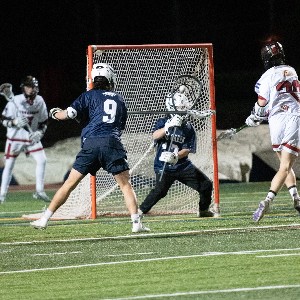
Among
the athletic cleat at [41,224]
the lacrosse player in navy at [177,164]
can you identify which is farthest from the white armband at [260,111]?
the athletic cleat at [41,224]

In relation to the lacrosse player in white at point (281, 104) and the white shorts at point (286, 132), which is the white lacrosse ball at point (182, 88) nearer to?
the lacrosse player in white at point (281, 104)

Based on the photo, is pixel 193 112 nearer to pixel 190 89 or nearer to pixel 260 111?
pixel 190 89

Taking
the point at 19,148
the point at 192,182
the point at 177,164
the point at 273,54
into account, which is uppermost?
the point at 273,54

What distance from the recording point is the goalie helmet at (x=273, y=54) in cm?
1022

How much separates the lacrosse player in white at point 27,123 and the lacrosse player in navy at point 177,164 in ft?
12.2

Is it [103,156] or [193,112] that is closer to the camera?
[103,156]

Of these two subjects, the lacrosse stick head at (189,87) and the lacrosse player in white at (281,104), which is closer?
the lacrosse player in white at (281,104)

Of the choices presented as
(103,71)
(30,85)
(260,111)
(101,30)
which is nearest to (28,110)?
(30,85)

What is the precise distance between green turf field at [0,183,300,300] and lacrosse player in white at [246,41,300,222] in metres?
0.59

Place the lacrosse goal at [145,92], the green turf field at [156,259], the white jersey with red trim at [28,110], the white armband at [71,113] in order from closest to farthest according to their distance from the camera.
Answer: the green turf field at [156,259]
the white armband at [71,113]
the lacrosse goal at [145,92]
the white jersey with red trim at [28,110]

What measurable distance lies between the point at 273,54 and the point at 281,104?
440mm

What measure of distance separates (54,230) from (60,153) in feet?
27.0

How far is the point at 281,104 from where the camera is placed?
403 inches

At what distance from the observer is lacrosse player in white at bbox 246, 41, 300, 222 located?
1014cm
